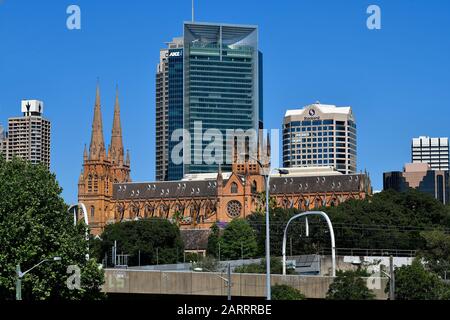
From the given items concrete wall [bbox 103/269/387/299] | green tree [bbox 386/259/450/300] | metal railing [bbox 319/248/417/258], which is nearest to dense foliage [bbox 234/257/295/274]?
concrete wall [bbox 103/269/387/299]

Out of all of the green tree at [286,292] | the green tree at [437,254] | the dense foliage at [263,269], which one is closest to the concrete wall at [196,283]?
the green tree at [286,292]

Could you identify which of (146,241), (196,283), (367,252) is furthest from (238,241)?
(196,283)

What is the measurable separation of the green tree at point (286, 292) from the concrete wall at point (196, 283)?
2930mm

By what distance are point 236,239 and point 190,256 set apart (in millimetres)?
8081

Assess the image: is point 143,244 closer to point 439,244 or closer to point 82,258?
point 439,244

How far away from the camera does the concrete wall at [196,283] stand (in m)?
80.4

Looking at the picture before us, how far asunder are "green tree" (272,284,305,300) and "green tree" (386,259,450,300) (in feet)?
25.9

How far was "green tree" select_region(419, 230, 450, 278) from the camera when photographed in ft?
364

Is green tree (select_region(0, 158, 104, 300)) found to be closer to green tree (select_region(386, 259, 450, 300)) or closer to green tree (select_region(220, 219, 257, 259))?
green tree (select_region(386, 259, 450, 300))

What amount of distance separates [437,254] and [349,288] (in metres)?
51.7

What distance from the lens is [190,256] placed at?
19100 centimetres

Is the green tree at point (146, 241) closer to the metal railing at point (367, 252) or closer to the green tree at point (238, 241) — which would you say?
the green tree at point (238, 241)
